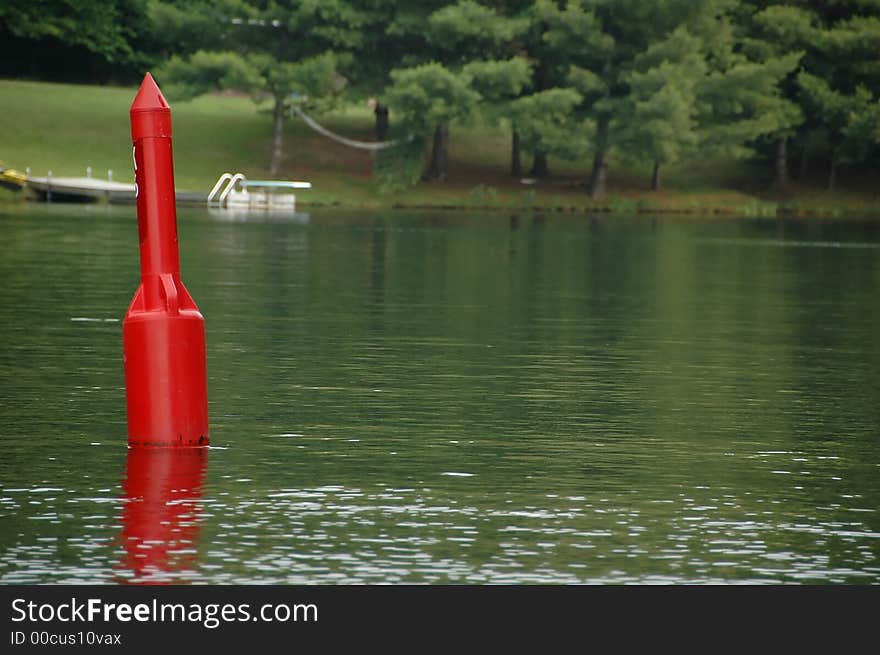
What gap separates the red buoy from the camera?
1341 cm

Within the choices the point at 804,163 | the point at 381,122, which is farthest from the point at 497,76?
the point at 804,163

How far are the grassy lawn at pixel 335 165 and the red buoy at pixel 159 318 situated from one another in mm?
58006

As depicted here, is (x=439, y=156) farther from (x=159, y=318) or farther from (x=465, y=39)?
(x=159, y=318)

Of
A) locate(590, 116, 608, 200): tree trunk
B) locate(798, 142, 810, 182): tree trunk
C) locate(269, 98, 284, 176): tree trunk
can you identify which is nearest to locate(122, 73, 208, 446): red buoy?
locate(269, 98, 284, 176): tree trunk

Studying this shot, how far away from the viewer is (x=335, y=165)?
79062 millimetres

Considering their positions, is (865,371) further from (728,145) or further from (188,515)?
(728,145)

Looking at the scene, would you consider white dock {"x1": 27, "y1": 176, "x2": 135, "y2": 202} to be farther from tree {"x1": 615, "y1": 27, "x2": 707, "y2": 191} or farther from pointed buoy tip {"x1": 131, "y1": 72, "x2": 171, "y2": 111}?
pointed buoy tip {"x1": 131, "y1": 72, "x2": 171, "y2": 111}

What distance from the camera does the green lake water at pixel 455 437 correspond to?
10.8 metres

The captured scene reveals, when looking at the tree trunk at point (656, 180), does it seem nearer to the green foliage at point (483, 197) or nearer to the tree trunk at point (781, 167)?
the tree trunk at point (781, 167)

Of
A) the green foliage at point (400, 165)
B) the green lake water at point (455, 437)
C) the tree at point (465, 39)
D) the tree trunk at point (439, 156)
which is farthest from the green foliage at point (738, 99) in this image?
the green lake water at point (455, 437)

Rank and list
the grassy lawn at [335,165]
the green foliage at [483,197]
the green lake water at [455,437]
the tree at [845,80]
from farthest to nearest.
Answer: the tree at [845,80] → the grassy lawn at [335,165] → the green foliage at [483,197] → the green lake water at [455,437]

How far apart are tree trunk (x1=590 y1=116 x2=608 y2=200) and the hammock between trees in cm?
768
